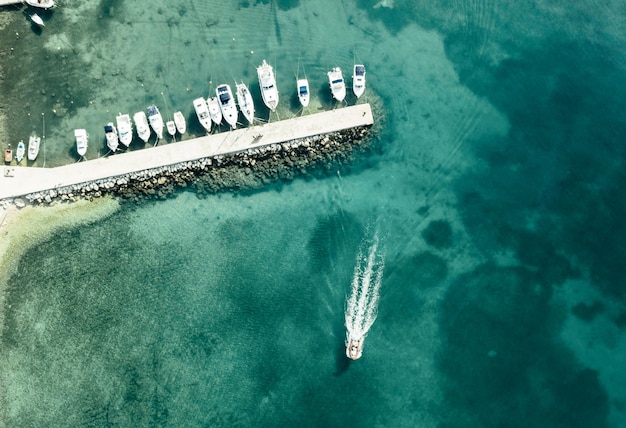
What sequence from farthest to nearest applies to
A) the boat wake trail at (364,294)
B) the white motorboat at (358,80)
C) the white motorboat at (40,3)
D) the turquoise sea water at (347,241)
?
the white motorboat at (40,3), the white motorboat at (358,80), the turquoise sea water at (347,241), the boat wake trail at (364,294)

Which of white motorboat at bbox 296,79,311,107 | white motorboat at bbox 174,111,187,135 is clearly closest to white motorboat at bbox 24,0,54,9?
white motorboat at bbox 174,111,187,135

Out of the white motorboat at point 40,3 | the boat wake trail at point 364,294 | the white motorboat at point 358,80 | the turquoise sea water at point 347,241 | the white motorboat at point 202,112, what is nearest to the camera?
the boat wake trail at point 364,294

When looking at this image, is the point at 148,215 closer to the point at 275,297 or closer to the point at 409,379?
the point at 275,297

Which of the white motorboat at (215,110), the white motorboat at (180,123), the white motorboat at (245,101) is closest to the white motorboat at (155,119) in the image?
the white motorboat at (180,123)

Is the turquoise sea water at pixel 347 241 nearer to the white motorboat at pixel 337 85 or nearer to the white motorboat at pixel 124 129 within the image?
the white motorboat at pixel 337 85

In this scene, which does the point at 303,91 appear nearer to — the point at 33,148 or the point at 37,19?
the point at 33,148

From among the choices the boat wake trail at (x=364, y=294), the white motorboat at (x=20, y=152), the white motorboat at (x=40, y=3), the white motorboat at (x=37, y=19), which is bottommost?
the boat wake trail at (x=364, y=294)

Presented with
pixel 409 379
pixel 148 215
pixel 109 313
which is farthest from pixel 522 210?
pixel 109 313
